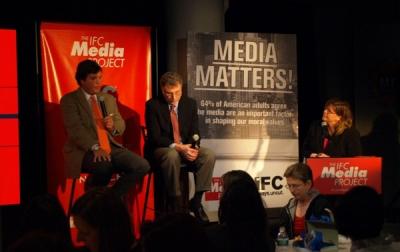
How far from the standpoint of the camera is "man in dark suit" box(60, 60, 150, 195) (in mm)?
5773

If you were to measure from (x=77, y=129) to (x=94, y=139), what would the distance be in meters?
0.16

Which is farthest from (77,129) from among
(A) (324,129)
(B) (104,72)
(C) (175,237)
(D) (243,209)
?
(C) (175,237)

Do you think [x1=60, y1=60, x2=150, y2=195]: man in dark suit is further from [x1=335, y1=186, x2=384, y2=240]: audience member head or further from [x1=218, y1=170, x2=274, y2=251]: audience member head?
[x1=335, y1=186, x2=384, y2=240]: audience member head

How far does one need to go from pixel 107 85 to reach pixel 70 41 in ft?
1.66

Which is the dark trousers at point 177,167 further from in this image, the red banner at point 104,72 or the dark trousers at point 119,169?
the red banner at point 104,72

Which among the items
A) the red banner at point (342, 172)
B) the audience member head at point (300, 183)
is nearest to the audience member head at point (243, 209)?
the audience member head at point (300, 183)

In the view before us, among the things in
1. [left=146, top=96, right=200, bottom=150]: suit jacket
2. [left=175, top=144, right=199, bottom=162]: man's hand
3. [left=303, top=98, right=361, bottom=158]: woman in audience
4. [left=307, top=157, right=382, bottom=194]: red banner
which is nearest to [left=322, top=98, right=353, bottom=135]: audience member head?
[left=303, top=98, right=361, bottom=158]: woman in audience

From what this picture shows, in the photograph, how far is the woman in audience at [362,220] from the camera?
108 inches

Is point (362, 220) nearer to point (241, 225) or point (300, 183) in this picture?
point (241, 225)

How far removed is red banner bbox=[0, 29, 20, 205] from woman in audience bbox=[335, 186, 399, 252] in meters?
4.00

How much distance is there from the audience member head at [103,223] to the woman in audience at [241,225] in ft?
1.90

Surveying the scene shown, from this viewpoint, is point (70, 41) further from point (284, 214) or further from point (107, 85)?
point (284, 214)

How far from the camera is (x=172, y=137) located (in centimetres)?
615

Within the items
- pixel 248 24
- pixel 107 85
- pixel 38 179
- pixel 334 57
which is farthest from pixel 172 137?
pixel 334 57
